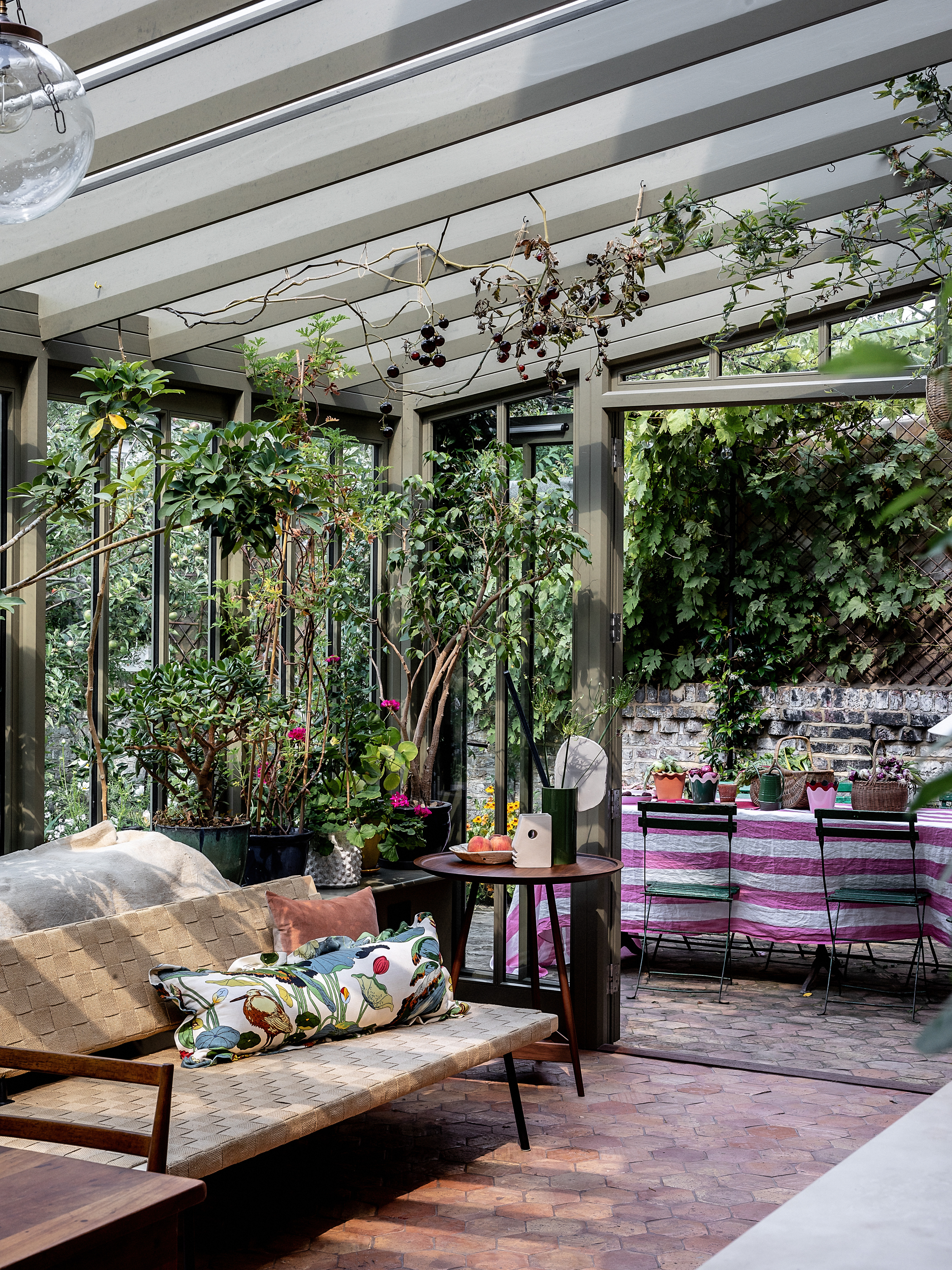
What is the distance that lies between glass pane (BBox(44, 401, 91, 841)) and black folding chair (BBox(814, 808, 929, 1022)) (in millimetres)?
3537

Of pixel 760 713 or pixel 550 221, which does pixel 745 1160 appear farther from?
pixel 760 713

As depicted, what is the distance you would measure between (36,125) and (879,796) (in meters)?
5.60

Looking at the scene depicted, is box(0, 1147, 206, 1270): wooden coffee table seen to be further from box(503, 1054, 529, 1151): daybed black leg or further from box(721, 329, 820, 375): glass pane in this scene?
box(721, 329, 820, 375): glass pane

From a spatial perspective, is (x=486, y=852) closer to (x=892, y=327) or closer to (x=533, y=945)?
(x=533, y=945)

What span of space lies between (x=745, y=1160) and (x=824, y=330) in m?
3.20

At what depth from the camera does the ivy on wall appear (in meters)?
8.35

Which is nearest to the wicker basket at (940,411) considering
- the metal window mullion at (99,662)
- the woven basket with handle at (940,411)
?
the woven basket with handle at (940,411)

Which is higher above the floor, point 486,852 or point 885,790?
point 885,790

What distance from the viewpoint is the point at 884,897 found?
237 inches

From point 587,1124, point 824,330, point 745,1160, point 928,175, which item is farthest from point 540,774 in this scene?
point 928,175

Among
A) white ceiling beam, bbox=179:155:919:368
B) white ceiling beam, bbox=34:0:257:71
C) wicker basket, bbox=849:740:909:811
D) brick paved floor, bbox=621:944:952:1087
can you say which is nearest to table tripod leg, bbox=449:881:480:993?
brick paved floor, bbox=621:944:952:1087

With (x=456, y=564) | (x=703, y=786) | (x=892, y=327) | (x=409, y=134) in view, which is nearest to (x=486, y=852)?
(x=456, y=564)

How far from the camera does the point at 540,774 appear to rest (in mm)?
5383

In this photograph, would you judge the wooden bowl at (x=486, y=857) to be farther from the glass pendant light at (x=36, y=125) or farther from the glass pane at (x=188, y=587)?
the glass pendant light at (x=36, y=125)
